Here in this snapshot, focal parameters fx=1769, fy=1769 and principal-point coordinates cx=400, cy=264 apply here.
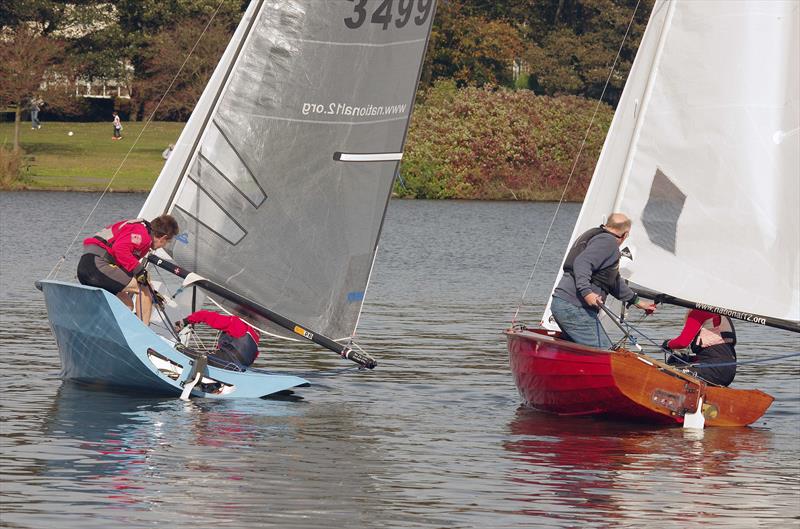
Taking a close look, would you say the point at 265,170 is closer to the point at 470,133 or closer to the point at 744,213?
the point at 744,213

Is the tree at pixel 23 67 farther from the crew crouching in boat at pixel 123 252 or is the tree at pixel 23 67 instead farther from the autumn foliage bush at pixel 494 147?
the crew crouching in boat at pixel 123 252

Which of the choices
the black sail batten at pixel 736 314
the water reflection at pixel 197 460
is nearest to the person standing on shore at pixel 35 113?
the water reflection at pixel 197 460

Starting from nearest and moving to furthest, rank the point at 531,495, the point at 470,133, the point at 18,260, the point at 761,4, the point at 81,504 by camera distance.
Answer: the point at 81,504
the point at 531,495
the point at 761,4
the point at 18,260
the point at 470,133

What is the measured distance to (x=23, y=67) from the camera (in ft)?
258

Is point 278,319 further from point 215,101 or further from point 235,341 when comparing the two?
point 215,101

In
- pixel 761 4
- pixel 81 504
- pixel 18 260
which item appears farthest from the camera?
pixel 18 260

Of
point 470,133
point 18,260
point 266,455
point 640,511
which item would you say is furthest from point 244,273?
point 470,133

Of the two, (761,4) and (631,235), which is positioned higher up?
(761,4)

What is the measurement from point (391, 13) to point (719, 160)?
3552 millimetres

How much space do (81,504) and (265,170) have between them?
20.7ft

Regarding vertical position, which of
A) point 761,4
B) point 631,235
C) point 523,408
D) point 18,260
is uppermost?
point 761,4

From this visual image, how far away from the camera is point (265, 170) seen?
57.9 ft

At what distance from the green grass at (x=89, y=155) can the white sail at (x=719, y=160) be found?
45.0 metres

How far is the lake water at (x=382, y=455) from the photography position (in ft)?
39.7
